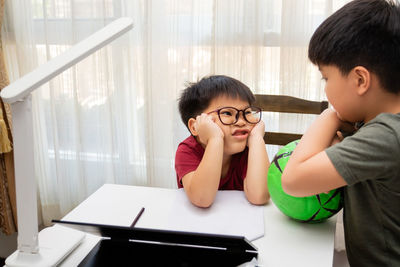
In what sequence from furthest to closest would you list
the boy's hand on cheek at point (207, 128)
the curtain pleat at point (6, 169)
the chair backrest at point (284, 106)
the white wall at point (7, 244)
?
1. the white wall at point (7, 244)
2. the curtain pleat at point (6, 169)
3. the chair backrest at point (284, 106)
4. the boy's hand on cheek at point (207, 128)

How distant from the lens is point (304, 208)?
2.93ft

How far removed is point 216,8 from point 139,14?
1.41ft

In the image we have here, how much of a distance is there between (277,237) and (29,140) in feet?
1.94

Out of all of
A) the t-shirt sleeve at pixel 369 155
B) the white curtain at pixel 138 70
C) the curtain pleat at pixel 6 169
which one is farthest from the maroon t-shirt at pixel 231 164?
the curtain pleat at pixel 6 169

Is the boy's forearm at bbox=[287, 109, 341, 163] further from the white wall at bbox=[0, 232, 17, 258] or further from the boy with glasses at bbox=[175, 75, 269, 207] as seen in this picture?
the white wall at bbox=[0, 232, 17, 258]

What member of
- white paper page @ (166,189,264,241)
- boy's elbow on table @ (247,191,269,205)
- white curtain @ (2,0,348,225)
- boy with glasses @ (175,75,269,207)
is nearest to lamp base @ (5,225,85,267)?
white paper page @ (166,189,264,241)

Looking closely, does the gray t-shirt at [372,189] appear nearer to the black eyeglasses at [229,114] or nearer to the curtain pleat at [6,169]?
the black eyeglasses at [229,114]

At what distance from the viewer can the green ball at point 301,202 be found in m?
0.89

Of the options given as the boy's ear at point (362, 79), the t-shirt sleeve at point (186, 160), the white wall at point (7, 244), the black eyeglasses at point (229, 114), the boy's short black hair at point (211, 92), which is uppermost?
the boy's ear at point (362, 79)

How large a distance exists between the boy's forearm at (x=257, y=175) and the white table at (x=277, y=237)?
4cm

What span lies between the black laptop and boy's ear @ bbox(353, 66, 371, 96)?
0.43m

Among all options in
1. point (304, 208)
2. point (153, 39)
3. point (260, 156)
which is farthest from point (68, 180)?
point (304, 208)

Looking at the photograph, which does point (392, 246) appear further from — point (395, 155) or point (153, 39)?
point (153, 39)

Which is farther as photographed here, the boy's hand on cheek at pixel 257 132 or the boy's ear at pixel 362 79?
the boy's hand on cheek at pixel 257 132
